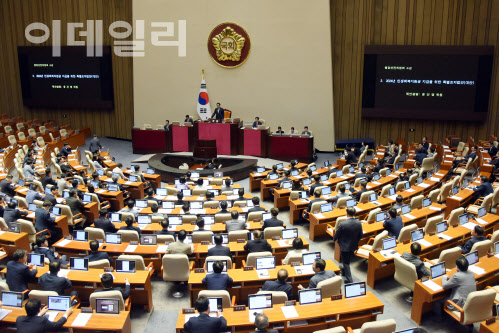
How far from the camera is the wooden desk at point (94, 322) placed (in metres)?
5.43

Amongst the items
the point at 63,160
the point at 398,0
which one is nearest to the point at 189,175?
the point at 63,160

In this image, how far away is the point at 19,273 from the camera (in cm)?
656

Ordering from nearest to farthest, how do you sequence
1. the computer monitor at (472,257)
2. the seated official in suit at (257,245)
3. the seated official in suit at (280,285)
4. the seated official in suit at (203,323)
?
the seated official in suit at (203,323) < the seated official in suit at (280,285) < the computer monitor at (472,257) < the seated official in suit at (257,245)

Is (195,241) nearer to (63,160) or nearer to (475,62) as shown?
(63,160)

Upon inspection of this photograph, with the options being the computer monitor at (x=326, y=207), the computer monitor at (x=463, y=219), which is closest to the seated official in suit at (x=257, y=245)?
the computer monitor at (x=326, y=207)

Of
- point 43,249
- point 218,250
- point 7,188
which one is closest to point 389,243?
point 218,250

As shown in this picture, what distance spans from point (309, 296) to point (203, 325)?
1.54 meters

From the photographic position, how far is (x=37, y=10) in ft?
69.4

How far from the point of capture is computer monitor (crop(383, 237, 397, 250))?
761 cm

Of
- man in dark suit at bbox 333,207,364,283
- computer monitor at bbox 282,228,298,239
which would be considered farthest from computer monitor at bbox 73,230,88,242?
man in dark suit at bbox 333,207,364,283

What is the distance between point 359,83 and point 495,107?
17.8ft

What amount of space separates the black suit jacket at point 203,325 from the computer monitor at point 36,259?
3.20 metres

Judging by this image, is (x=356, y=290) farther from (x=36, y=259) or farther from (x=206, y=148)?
(x=206, y=148)

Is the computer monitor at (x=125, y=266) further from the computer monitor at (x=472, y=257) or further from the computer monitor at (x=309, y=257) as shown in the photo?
the computer monitor at (x=472, y=257)
